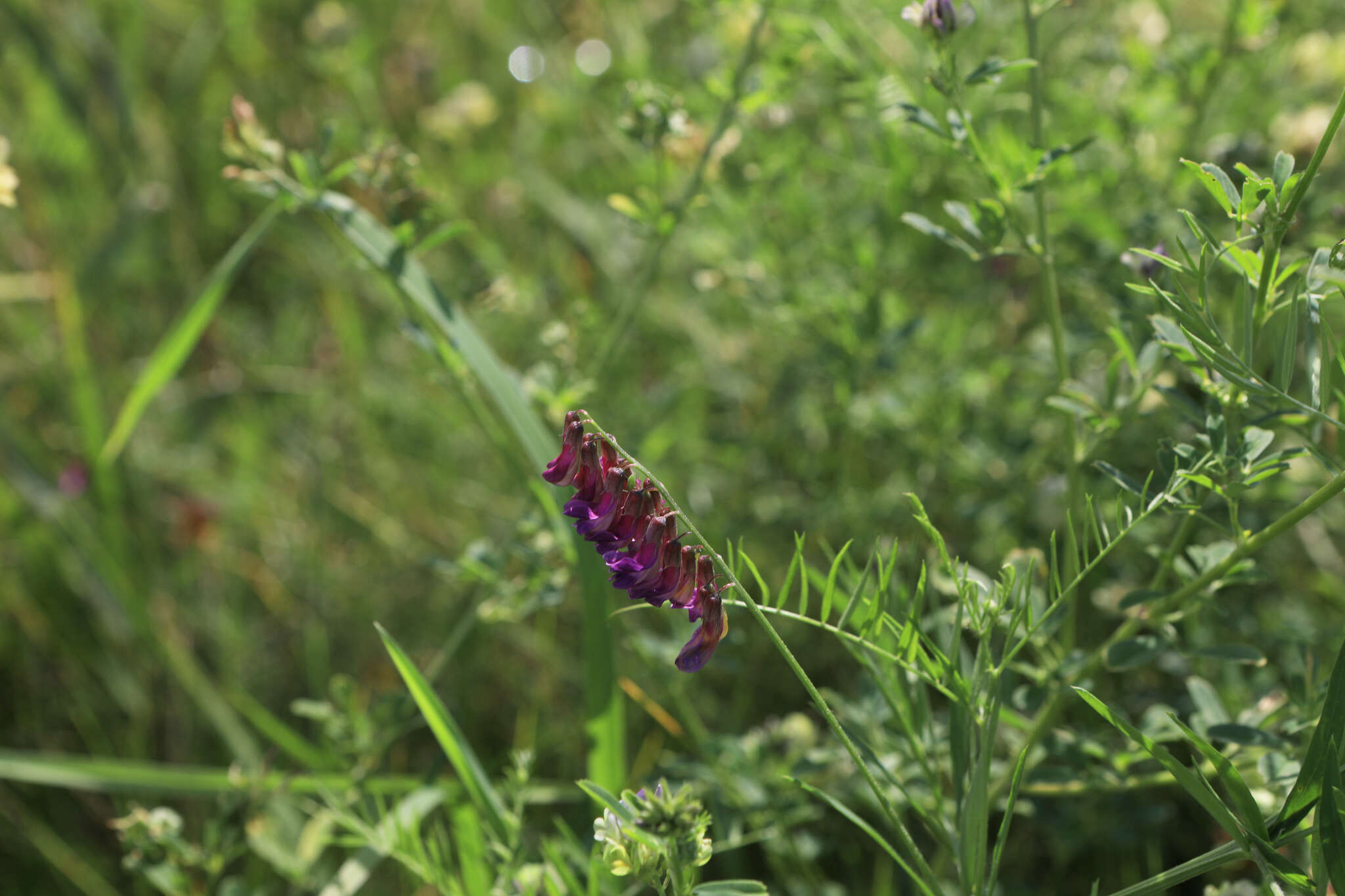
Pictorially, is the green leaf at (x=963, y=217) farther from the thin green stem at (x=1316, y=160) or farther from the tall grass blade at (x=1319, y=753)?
the tall grass blade at (x=1319, y=753)

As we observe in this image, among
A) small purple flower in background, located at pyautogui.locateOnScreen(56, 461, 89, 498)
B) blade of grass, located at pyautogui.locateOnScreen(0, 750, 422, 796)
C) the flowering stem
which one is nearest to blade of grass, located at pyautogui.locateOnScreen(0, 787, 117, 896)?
blade of grass, located at pyautogui.locateOnScreen(0, 750, 422, 796)

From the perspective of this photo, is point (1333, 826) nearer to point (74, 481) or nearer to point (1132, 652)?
point (1132, 652)

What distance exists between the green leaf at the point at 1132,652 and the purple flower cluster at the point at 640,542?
0.53 meters

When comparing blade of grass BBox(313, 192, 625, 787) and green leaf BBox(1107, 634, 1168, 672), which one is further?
blade of grass BBox(313, 192, 625, 787)

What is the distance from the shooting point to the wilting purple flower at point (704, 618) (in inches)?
38.4

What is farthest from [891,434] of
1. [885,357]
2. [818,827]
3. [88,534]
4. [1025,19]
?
[88,534]

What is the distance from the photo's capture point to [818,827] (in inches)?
76.4

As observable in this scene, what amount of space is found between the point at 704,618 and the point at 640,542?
0.31ft

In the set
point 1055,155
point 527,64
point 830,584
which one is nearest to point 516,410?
point 830,584

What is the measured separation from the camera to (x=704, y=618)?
3.22ft

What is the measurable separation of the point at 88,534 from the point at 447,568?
1.25 metres

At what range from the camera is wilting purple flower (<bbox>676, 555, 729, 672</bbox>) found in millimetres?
977

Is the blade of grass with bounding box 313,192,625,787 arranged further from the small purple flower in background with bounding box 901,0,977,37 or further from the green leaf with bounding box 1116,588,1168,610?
the small purple flower in background with bounding box 901,0,977,37

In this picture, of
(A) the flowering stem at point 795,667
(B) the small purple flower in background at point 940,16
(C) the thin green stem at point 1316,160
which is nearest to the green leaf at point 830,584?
(A) the flowering stem at point 795,667
